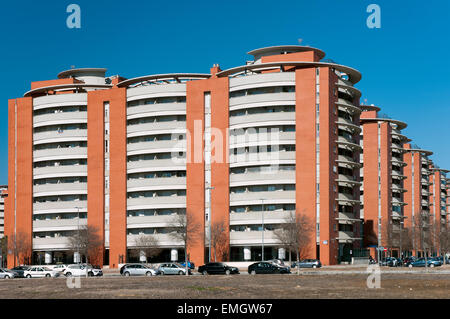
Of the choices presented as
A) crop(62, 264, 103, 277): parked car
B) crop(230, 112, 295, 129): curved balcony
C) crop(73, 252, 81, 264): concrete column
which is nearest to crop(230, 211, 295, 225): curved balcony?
crop(230, 112, 295, 129): curved balcony

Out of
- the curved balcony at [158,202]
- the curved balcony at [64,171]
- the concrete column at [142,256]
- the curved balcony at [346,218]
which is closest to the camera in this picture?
the curved balcony at [346,218]

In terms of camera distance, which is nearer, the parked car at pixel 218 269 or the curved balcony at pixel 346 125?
the parked car at pixel 218 269

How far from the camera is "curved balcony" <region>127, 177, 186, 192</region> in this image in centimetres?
11071

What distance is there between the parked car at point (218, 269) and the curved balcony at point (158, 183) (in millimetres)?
39054

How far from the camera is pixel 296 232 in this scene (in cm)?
9488

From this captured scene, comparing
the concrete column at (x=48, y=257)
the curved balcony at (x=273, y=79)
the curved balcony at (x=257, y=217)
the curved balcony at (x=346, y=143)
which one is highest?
the curved balcony at (x=273, y=79)

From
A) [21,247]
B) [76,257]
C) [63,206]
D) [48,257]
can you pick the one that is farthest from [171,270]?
[21,247]

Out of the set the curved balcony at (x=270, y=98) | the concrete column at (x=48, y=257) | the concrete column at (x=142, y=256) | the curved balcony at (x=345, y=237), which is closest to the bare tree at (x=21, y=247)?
the concrete column at (x=48, y=257)

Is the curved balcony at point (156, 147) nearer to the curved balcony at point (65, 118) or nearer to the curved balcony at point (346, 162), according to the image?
the curved balcony at point (65, 118)

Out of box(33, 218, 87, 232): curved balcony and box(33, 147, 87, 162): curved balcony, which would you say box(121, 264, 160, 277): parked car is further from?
box(33, 147, 87, 162): curved balcony

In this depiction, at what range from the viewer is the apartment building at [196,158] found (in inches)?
4129

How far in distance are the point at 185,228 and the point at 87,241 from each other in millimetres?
20222

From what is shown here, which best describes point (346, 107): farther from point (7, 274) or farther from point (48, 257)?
point (7, 274)
